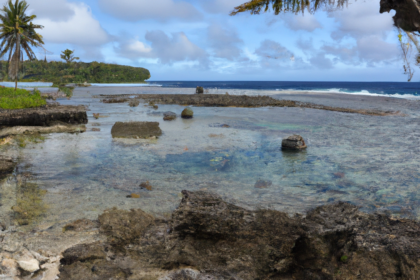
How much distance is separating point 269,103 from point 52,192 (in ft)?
81.7

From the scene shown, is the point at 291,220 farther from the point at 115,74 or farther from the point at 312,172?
the point at 115,74

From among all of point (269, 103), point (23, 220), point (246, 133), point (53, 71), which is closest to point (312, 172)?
point (246, 133)

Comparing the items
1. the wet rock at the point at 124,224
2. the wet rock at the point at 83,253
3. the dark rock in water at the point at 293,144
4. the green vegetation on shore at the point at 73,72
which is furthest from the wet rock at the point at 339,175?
the green vegetation on shore at the point at 73,72

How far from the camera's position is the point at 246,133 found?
42.9 ft

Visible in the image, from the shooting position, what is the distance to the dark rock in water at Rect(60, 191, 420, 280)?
9.89ft

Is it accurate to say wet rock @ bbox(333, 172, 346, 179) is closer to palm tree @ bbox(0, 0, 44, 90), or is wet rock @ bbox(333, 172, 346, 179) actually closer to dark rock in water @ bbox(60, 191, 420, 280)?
dark rock in water @ bbox(60, 191, 420, 280)

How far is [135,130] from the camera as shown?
39.0 ft

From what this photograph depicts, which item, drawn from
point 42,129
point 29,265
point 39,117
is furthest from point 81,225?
point 39,117

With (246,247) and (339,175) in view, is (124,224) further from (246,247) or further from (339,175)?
(339,175)

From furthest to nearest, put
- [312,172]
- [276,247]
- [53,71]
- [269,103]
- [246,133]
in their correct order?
[53,71]
[269,103]
[246,133]
[312,172]
[276,247]

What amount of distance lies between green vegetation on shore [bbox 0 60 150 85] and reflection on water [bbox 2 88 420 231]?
295ft

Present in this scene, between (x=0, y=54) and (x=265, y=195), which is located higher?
(x=0, y=54)

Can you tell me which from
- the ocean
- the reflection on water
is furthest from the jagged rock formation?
the ocean

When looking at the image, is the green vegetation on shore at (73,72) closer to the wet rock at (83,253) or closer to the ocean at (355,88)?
the ocean at (355,88)
